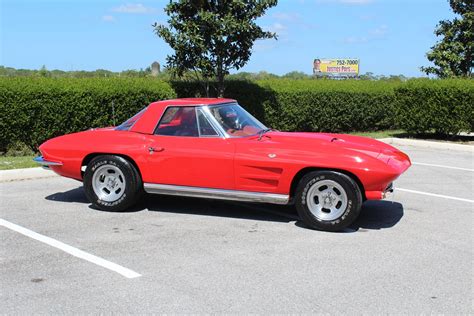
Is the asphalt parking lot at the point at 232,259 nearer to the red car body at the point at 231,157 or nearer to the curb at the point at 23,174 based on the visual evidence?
the red car body at the point at 231,157

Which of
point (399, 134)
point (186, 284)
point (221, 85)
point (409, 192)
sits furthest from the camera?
point (399, 134)

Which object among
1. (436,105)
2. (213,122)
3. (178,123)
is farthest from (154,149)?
(436,105)

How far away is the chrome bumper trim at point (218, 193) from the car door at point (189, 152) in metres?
0.05

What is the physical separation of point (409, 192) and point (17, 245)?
5.62 metres

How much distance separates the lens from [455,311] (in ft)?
12.9

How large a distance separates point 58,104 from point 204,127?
629cm

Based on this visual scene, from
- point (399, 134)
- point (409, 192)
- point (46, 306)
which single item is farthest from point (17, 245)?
point (399, 134)

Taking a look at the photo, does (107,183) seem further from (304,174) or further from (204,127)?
(304,174)

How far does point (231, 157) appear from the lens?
629 cm

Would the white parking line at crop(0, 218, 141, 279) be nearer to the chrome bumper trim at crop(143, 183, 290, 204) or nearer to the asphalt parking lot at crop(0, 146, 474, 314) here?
the asphalt parking lot at crop(0, 146, 474, 314)

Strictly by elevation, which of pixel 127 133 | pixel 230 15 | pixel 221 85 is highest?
pixel 230 15

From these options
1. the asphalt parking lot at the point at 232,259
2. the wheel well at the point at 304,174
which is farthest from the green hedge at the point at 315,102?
the wheel well at the point at 304,174

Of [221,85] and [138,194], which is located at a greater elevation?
[221,85]

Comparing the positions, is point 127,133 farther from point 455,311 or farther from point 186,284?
point 455,311
